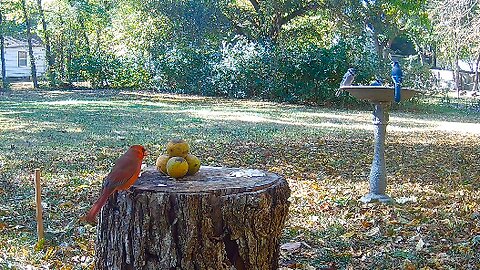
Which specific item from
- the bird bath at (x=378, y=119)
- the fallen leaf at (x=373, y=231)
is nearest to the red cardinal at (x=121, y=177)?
the fallen leaf at (x=373, y=231)

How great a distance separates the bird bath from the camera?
486 centimetres

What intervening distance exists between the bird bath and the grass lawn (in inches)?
8.4

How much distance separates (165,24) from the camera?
24.3 m

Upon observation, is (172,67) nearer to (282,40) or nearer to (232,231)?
(282,40)

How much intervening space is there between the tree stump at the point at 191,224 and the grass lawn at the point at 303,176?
1.11 m

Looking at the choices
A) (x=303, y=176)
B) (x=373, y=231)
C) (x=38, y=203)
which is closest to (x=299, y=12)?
(x=303, y=176)

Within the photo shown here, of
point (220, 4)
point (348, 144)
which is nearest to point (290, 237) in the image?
point (348, 144)

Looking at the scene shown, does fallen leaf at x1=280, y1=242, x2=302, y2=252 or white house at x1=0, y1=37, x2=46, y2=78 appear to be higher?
white house at x1=0, y1=37, x2=46, y2=78

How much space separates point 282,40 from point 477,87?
13.4 m

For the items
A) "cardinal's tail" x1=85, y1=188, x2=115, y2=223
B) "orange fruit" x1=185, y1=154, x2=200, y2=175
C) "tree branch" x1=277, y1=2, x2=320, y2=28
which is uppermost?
"tree branch" x1=277, y1=2, x2=320, y2=28

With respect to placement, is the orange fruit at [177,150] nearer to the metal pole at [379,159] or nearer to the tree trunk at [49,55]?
the metal pole at [379,159]

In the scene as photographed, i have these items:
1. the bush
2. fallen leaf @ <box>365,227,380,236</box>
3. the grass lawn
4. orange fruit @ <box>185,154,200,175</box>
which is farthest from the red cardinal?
the bush

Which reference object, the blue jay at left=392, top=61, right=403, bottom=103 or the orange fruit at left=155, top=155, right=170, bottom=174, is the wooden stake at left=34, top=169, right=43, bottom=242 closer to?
the orange fruit at left=155, top=155, right=170, bottom=174

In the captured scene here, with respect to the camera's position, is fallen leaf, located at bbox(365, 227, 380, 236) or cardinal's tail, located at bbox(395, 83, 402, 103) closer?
fallen leaf, located at bbox(365, 227, 380, 236)
